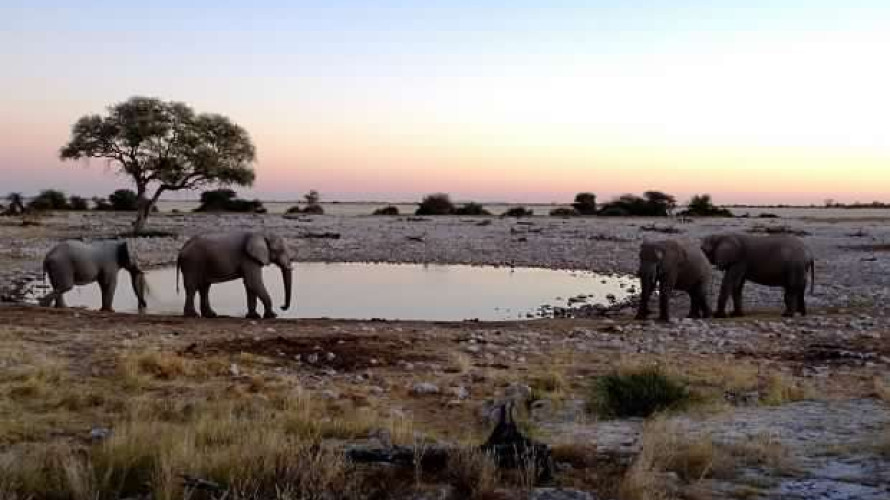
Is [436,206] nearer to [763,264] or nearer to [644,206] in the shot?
[644,206]

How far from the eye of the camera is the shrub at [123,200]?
81438mm

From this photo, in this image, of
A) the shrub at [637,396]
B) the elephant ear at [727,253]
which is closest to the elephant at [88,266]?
the shrub at [637,396]

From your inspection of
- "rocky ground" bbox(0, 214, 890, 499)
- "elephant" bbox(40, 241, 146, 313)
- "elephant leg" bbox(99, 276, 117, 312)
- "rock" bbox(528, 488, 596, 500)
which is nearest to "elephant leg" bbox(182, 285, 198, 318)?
"rocky ground" bbox(0, 214, 890, 499)

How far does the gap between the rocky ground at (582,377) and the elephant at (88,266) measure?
2466 mm

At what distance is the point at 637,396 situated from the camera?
813 centimetres

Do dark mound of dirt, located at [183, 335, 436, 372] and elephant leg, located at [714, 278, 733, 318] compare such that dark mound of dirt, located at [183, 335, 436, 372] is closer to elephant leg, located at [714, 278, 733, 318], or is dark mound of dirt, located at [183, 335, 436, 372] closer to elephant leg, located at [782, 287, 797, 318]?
elephant leg, located at [714, 278, 733, 318]

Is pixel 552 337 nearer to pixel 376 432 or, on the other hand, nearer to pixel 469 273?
pixel 376 432

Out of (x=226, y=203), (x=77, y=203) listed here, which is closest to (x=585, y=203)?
(x=226, y=203)

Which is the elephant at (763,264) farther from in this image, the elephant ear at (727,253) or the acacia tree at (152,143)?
the acacia tree at (152,143)

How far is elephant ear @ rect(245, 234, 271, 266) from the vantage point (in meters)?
16.5

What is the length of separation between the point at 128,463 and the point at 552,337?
329 inches

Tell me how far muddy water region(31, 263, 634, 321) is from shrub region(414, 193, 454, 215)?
188 ft

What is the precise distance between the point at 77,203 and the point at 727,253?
260ft

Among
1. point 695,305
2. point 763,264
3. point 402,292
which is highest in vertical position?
point 763,264
